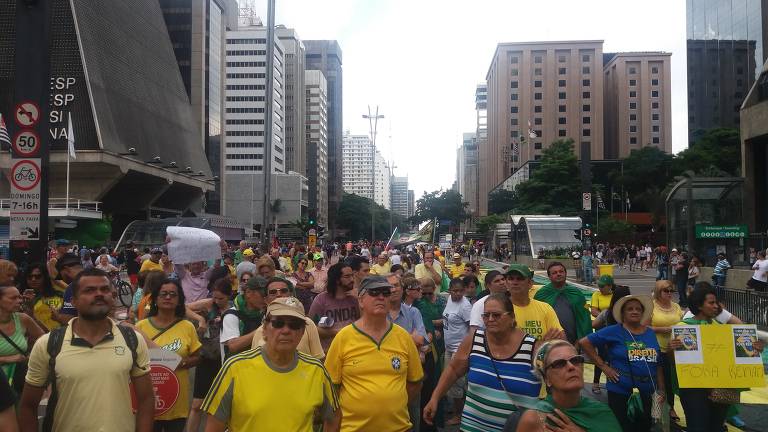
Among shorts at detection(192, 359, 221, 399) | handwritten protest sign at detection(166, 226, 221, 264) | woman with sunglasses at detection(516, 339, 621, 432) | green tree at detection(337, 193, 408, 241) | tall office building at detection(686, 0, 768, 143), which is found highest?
tall office building at detection(686, 0, 768, 143)

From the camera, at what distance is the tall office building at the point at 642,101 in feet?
392

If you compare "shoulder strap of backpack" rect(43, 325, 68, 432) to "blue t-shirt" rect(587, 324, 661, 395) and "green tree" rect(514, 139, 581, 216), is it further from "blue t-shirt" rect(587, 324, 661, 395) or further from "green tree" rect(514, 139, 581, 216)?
"green tree" rect(514, 139, 581, 216)

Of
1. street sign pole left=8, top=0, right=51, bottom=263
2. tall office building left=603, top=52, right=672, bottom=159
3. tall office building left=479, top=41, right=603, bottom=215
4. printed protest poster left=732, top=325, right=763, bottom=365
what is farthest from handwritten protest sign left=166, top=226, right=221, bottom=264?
tall office building left=603, top=52, right=672, bottom=159

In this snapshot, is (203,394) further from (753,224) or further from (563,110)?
(563,110)

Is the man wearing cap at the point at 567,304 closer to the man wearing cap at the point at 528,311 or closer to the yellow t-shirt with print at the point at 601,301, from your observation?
the man wearing cap at the point at 528,311

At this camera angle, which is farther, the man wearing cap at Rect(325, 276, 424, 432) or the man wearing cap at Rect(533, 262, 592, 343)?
the man wearing cap at Rect(533, 262, 592, 343)

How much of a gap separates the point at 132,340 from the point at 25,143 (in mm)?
6270

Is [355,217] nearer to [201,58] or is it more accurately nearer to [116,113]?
[201,58]

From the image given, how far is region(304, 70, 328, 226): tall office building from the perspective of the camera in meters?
153

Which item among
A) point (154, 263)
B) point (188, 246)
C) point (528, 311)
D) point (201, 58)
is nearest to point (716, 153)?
point (201, 58)

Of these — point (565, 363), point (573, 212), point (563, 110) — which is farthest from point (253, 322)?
point (563, 110)

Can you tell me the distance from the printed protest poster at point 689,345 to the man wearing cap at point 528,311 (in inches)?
40.5

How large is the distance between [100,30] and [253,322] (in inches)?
2242

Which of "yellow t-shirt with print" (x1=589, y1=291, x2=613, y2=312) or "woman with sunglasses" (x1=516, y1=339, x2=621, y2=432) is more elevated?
"woman with sunglasses" (x1=516, y1=339, x2=621, y2=432)
